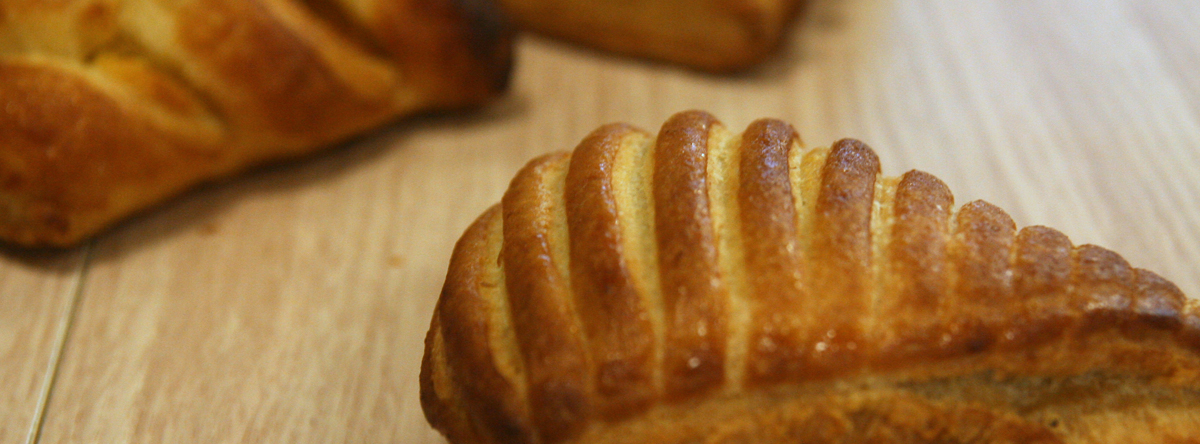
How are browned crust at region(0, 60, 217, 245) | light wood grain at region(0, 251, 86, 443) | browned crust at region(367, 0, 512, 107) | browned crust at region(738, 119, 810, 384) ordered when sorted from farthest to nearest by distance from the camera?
browned crust at region(367, 0, 512, 107) → browned crust at region(0, 60, 217, 245) → light wood grain at region(0, 251, 86, 443) → browned crust at region(738, 119, 810, 384)

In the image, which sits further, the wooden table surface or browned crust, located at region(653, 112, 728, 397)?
the wooden table surface

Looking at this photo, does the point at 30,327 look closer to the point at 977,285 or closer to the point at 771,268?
the point at 771,268

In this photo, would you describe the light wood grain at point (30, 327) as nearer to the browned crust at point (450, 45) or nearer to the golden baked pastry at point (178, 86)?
the golden baked pastry at point (178, 86)

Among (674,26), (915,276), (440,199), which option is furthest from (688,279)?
(674,26)

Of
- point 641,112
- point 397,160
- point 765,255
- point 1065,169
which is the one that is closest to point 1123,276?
point 765,255

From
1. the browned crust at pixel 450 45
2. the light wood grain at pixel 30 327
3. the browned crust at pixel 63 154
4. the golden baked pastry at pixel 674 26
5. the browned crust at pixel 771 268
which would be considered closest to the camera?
the browned crust at pixel 771 268

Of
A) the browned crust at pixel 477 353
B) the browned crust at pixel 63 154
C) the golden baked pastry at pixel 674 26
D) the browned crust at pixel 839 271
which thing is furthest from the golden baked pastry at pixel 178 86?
the browned crust at pixel 839 271

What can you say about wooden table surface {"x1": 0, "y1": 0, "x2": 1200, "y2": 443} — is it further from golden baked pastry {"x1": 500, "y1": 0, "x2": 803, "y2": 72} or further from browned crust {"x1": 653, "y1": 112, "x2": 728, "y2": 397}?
browned crust {"x1": 653, "y1": 112, "x2": 728, "y2": 397}

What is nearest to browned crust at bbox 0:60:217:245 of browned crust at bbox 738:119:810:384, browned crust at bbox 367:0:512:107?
browned crust at bbox 367:0:512:107
